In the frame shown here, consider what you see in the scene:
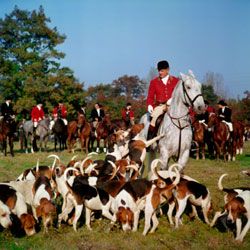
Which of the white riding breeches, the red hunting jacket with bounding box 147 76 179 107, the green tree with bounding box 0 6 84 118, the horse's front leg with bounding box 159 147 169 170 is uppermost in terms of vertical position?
the green tree with bounding box 0 6 84 118

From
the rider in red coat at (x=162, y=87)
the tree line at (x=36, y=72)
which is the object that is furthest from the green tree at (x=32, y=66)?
the rider in red coat at (x=162, y=87)

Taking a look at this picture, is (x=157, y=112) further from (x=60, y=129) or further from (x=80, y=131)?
(x=60, y=129)

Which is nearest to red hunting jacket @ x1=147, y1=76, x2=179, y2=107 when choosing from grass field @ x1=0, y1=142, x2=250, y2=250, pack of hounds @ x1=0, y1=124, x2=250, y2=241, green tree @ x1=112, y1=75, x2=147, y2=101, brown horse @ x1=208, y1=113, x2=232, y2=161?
pack of hounds @ x1=0, y1=124, x2=250, y2=241

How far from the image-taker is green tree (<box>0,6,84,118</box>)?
1438 inches

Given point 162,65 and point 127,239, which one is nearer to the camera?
point 127,239

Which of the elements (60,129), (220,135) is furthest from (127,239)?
(60,129)

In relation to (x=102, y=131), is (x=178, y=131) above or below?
below

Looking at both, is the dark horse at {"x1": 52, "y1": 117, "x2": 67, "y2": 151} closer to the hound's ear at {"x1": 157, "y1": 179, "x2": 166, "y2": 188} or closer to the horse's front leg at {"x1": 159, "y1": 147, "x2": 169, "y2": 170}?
the horse's front leg at {"x1": 159, "y1": 147, "x2": 169, "y2": 170}

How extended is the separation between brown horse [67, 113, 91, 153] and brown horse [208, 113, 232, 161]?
5.66 m

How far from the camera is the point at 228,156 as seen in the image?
1689 cm

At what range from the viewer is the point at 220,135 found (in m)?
16.5

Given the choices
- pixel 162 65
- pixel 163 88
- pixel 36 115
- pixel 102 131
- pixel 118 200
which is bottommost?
pixel 118 200

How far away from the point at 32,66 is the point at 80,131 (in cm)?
1942

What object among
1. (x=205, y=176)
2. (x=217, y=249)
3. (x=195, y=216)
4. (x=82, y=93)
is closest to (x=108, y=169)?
(x=195, y=216)
